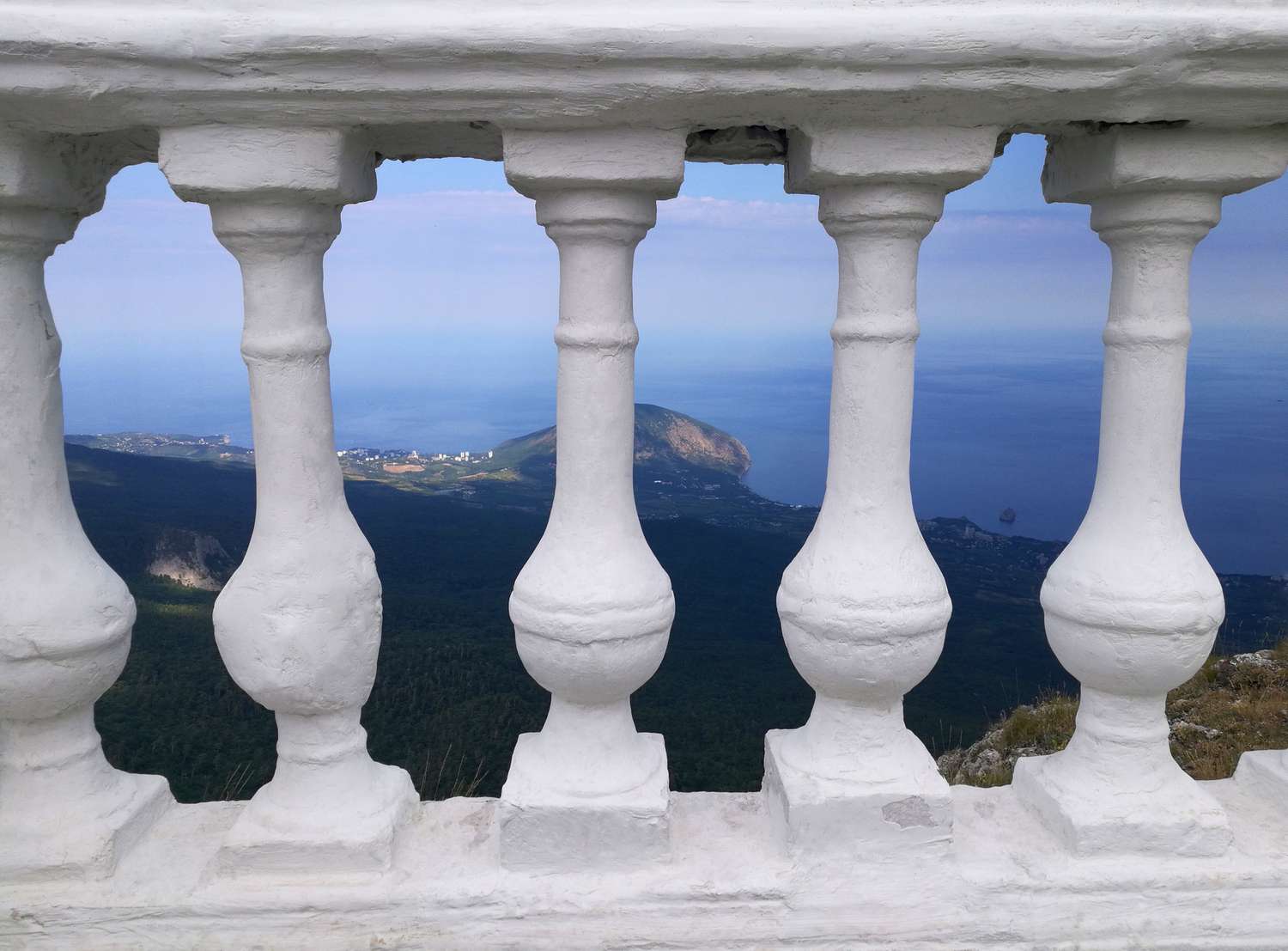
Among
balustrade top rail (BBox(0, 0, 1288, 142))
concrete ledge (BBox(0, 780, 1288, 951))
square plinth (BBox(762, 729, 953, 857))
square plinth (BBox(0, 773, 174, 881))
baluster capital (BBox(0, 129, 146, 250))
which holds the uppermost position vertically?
balustrade top rail (BBox(0, 0, 1288, 142))

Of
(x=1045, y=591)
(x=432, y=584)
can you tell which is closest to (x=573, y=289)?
(x=1045, y=591)

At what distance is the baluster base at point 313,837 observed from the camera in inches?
84.7

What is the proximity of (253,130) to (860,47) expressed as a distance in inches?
44.5

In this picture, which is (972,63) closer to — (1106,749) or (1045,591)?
(1045,591)

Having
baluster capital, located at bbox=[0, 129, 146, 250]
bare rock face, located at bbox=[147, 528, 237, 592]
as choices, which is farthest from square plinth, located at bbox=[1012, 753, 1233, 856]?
bare rock face, located at bbox=[147, 528, 237, 592]

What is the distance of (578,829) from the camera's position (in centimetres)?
214

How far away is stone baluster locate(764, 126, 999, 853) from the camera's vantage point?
1.92 meters

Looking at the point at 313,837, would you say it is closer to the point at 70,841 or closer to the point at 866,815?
the point at 70,841

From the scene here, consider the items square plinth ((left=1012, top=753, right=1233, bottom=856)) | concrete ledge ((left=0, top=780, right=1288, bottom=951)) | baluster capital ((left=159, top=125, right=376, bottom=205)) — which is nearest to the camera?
baluster capital ((left=159, top=125, right=376, bottom=205))

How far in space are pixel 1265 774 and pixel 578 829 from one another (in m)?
1.83

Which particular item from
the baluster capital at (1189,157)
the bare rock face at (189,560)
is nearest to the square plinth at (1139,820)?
the baluster capital at (1189,157)

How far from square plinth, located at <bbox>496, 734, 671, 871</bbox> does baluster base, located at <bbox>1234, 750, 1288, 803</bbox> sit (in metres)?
1.62

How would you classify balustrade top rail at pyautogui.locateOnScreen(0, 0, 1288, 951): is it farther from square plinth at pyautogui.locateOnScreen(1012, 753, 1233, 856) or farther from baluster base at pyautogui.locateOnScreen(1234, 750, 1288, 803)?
baluster base at pyautogui.locateOnScreen(1234, 750, 1288, 803)

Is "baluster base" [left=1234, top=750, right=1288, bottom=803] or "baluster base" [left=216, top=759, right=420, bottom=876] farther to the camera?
"baluster base" [left=1234, top=750, right=1288, bottom=803]
